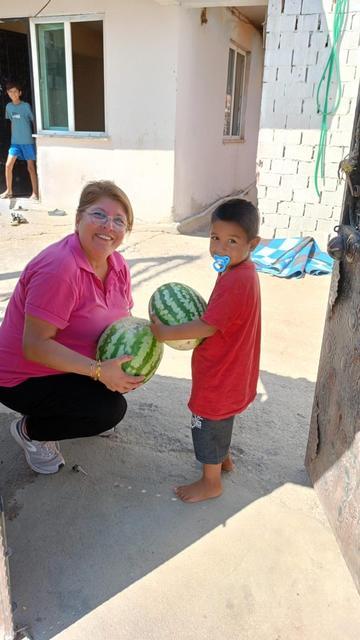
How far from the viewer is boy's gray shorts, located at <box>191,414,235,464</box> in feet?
7.88

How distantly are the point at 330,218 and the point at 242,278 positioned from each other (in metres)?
5.74

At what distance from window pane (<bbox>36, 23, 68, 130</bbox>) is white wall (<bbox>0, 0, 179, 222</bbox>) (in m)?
0.33

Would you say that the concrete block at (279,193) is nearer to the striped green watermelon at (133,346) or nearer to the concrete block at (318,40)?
the concrete block at (318,40)

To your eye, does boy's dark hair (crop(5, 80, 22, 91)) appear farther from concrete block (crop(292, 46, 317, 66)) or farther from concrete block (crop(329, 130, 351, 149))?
concrete block (crop(329, 130, 351, 149))

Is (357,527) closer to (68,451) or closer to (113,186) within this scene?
(68,451)

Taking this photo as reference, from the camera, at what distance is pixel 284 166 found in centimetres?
750

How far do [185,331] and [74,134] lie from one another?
7987 millimetres

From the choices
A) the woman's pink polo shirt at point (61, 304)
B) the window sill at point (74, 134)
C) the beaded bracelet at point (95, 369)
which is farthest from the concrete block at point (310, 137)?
the beaded bracelet at point (95, 369)

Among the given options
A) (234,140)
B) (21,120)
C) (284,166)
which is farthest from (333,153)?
(21,120)

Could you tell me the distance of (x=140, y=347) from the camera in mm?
2340

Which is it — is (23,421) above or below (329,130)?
below

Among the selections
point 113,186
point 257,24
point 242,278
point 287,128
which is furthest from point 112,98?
point 242,278

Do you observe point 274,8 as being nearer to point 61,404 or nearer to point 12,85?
point 12,85

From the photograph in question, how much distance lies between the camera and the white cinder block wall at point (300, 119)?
6750 mm
